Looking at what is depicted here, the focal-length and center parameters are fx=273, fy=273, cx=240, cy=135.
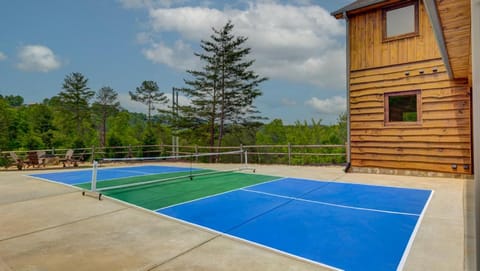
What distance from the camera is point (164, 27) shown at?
695 inches

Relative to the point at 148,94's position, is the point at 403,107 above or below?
below

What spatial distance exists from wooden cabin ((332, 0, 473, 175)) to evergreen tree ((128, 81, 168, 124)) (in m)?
24.4

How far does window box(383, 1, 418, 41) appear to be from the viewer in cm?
785

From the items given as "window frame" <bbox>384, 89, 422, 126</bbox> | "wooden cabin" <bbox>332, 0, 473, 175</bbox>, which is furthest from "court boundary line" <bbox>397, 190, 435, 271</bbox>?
"window frame" <bbox>384, 89, 422, 126</bbox>

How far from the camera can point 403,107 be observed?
8250mm

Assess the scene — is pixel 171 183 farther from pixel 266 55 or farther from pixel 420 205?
pixel 266 55

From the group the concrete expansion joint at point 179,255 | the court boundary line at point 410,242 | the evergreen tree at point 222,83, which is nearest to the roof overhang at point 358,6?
the court boundary line at point 410,242

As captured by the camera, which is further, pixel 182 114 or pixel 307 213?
pixel 182 114

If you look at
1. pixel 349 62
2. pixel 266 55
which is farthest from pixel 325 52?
pixel 349 62

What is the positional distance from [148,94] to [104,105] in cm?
514

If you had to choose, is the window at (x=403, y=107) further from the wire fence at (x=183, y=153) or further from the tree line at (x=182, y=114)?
the tree line at (x=182, y=114)

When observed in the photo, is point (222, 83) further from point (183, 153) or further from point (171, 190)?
point (171, 190)

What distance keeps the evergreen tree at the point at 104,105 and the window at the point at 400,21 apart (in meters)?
28.9

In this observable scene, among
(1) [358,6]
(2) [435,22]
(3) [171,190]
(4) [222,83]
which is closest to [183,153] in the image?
(4) [222,83]
